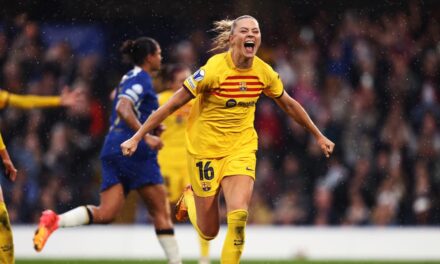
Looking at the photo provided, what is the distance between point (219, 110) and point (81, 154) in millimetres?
8180

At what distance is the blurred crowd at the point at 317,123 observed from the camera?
16.2m

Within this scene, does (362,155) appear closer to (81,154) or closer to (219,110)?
→ (81,154)

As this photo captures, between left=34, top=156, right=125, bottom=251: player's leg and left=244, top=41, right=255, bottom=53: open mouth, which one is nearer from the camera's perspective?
left=244, top=41, right=255, bottom=53: open mouth

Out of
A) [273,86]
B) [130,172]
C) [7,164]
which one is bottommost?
[130,172]

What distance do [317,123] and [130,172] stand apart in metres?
6.63

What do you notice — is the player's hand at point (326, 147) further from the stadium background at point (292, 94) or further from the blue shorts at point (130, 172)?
the stadium background at point (292, 94)

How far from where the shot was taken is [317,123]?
1647cm

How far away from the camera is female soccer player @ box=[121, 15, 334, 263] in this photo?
8469 mm

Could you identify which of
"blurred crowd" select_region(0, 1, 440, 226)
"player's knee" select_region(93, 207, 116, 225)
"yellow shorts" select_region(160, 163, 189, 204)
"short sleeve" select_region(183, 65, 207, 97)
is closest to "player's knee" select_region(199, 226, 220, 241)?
"short sleeve" select_region(183, 65, 207, 97)

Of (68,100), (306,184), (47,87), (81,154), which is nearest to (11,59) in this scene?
(47,87)

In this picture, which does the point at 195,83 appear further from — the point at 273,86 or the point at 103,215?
the point at 103,215

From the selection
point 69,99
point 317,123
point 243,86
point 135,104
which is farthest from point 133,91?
point 317,123

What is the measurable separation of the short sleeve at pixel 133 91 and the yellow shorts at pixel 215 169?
1.58 m

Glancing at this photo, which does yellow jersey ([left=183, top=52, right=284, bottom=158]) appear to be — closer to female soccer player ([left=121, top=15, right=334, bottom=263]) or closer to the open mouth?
female soccer player ([left=121, top=15, right=334, bottom=263])
